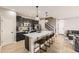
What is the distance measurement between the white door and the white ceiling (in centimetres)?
39

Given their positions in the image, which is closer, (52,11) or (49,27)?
(52,11)

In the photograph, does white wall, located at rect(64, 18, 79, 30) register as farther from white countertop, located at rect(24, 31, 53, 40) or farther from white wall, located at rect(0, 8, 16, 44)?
white wall, located at rect(0, 8, 16, 44)

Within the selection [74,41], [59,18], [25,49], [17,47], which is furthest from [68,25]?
[17,47]

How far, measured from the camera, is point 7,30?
217 cm

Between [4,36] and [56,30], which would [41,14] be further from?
[4,36]

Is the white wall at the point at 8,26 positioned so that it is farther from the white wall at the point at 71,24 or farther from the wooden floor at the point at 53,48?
the white wall at the point at 71,24

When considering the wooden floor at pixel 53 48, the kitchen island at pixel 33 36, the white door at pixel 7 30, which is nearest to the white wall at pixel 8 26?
the white door at pixel 7 30

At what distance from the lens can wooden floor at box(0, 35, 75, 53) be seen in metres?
2.05

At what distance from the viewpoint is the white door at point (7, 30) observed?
210 centimetres

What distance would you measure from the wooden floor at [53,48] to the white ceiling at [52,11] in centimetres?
65

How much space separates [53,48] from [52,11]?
106cm

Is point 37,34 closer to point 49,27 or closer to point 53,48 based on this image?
point 49,27

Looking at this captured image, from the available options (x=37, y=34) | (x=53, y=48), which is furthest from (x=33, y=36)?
(x=53, y=48)

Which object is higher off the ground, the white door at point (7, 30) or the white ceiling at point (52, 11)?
the white ceiling at point (52, 11)
